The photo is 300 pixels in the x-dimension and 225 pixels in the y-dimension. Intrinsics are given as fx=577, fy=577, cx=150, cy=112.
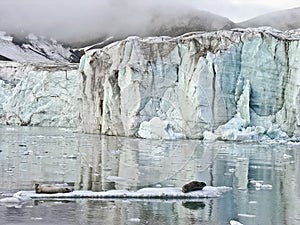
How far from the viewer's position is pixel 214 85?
1171 inches

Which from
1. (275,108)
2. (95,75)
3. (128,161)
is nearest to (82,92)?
(95,75)

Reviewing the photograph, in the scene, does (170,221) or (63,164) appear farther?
(63,164)

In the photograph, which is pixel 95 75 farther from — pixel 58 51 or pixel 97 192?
Result: pixel 58 51

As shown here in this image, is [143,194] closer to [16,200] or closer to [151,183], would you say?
[151,183]

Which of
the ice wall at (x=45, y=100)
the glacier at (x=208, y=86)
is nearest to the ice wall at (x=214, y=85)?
the glacier at (x=208, y=86)

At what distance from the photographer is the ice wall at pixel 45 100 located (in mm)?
43469

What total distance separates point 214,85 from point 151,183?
1909 cm

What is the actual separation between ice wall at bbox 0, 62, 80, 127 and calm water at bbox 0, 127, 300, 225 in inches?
982

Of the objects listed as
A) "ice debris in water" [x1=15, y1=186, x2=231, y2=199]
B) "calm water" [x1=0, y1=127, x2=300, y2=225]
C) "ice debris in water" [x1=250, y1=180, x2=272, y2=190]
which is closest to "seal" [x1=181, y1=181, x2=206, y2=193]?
"ice debris in water" [x1=15, y1=186, x2=231, y2=199]

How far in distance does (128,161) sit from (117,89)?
17304 millimetres

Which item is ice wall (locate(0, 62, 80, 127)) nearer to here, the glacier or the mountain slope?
the glacier

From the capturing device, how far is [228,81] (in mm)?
29828

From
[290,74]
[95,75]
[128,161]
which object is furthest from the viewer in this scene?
[95,75]

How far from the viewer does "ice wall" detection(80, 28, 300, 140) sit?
94.0 ft
